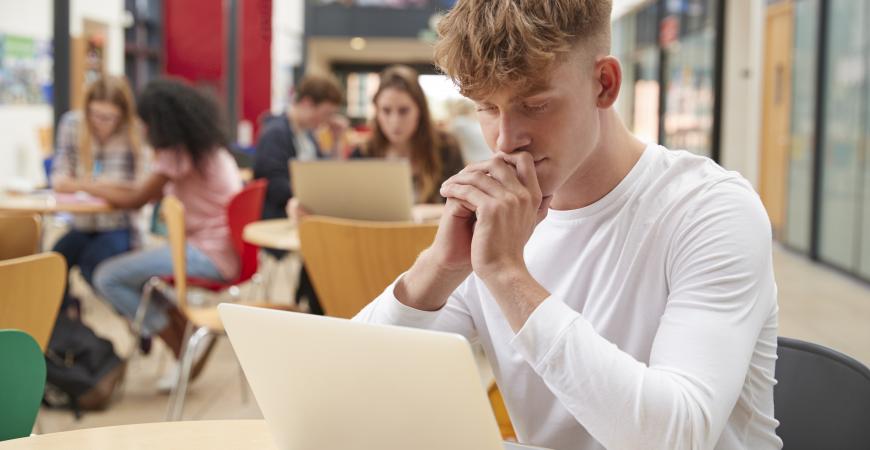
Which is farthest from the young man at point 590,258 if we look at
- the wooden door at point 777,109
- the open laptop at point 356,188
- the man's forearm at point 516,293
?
the wooden door at point 777,109

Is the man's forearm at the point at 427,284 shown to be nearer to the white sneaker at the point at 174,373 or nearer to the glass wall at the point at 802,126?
the white sneaker at the point at 174,373

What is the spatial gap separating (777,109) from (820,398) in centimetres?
808

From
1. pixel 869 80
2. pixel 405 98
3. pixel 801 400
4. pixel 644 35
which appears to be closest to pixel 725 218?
pixel 801 400

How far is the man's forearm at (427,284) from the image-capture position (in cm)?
119

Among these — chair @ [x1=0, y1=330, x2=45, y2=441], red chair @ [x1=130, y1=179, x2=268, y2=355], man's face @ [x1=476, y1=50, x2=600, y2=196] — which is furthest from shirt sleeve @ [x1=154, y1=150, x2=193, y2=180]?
man's face @ [x1=476, y1=50, x2=600, y2=196]

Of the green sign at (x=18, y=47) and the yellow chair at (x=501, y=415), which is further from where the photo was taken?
the green sign at (x=18, y=47)

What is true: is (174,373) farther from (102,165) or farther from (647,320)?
(647,320)

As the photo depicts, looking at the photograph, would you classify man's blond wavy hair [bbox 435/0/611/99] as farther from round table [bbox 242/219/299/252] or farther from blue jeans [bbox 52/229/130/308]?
blue jeans [bbox 52/229/130/308]

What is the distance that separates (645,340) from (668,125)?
1164 cm

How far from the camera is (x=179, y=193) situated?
407 centimetres

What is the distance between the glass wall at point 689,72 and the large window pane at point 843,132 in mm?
2320

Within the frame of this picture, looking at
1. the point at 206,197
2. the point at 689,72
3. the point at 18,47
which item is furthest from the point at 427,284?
the point at 689,72

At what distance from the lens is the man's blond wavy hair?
3.57ft

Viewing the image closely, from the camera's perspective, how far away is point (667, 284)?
1177mm
